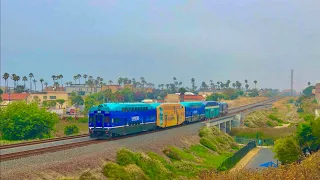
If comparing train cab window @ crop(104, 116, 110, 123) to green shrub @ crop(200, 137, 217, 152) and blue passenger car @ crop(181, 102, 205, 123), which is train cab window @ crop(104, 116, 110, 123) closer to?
green shrub @ crop(200, 137, 217, 152)

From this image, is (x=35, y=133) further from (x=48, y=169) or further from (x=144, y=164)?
(x=48, y=169)

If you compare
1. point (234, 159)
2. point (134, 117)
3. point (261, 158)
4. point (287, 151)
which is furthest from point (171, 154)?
point (261, 158)

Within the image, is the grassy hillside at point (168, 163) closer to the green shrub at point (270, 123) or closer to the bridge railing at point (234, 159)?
the bridge railing at point (234, 159)

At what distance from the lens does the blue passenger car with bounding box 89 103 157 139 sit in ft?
141

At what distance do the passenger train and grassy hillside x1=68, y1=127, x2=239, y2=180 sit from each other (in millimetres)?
5767

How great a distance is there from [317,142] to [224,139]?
2119 centimetres

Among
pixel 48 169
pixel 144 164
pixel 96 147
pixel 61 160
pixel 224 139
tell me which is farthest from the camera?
pixel 224 139

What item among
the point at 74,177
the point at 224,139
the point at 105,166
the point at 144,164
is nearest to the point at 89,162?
the point at 105,166

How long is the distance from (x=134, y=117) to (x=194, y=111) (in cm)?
2983

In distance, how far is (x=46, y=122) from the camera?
60.3 m

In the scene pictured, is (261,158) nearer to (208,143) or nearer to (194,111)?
(208,143)

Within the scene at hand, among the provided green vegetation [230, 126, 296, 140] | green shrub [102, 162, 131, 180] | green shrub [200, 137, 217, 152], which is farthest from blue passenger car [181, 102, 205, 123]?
green shrub [102, 162, 131, 180]

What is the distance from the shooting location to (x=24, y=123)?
191 ft

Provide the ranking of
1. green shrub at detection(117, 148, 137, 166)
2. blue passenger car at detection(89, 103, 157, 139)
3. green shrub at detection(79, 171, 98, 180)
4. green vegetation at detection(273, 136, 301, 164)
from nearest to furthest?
green shrub at detection(79, 171, 98, 180) < green shrub at detection(117, 148, 137, 166) < blue passenger car at detection(89, 103, 157, 139) < green vegetation at detection(273, 136, 301, 164)
